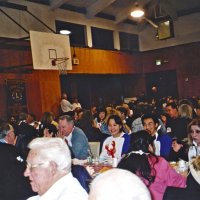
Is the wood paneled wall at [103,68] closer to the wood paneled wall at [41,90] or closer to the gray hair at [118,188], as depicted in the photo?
the wood paneled wall at [41,90]

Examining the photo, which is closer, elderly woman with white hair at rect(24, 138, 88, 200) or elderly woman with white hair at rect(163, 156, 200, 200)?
elderly woman with white hair at rect(24, 138, 88, 200)

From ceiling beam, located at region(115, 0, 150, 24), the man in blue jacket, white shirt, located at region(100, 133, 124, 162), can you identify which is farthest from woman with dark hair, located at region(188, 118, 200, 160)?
ceiling beam, located at region(115, 0, 150, 24)

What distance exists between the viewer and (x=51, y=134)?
5477mm

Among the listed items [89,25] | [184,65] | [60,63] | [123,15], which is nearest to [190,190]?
[60,63]

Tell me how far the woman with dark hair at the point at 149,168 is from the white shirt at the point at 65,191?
784mm

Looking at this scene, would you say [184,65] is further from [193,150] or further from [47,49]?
[193,150]

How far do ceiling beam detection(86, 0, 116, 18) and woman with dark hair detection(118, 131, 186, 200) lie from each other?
12.1 metres

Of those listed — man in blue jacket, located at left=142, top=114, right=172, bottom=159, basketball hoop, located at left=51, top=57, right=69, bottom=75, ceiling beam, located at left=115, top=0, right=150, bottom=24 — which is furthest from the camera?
ceiling beam, located at left=115, top=0, right=150, bottom=24

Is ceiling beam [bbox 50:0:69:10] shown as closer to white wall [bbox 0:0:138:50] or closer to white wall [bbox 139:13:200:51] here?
white wall [bbox 0:0:138:50]

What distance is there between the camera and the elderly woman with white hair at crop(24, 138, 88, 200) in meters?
2.08

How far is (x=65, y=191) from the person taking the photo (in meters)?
2.07

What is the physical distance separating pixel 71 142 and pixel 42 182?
3.46 meters

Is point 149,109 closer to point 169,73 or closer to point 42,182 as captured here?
point 42,182

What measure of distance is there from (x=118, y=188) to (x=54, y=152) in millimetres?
904
